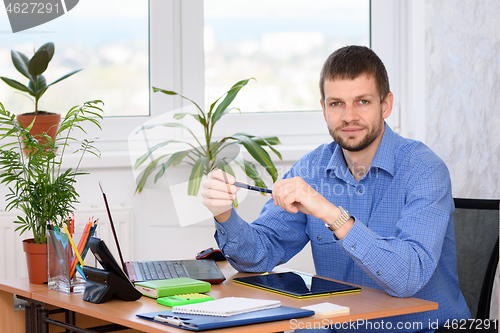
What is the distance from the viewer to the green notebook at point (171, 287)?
4.41ft

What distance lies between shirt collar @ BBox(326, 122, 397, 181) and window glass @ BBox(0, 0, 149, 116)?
138 centimetres

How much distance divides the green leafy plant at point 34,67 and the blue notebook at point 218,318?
60.1 inches

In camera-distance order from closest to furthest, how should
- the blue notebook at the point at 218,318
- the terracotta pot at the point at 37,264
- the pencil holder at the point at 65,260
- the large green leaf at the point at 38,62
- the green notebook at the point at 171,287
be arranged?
the blue notebook at the point at 218,318, the green notebook at the point at 171,287, the pencil holder at the point at 65,260, the terracotta pot at the point at 37,264, the large green leaf at the point at 38,62

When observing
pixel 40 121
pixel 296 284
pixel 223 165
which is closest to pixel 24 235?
pixel 40 121

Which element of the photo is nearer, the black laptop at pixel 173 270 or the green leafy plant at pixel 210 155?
the black laptop at pixel 173 270

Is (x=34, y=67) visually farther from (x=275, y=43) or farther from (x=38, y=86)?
(x=275, y=43)

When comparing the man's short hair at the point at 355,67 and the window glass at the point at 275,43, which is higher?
the window glass at the point at 275,43

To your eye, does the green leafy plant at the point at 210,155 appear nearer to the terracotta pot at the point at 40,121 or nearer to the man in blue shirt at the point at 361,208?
the terracotta pot at the point at 40,121

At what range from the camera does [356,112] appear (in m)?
1.70

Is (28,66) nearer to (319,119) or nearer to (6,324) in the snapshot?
(6,324)

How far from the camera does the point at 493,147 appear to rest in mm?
2518

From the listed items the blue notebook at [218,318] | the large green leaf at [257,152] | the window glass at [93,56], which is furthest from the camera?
the window glass at [93,56]

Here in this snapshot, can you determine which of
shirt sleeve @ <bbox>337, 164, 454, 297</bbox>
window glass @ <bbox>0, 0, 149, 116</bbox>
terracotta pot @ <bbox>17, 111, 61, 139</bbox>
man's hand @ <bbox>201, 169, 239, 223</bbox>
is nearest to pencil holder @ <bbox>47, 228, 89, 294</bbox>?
man's hand @ <bbox>201, 169, 239, 223</bbox>

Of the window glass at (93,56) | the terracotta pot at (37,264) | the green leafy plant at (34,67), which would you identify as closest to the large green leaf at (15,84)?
the green leafy plant at (34,67)
